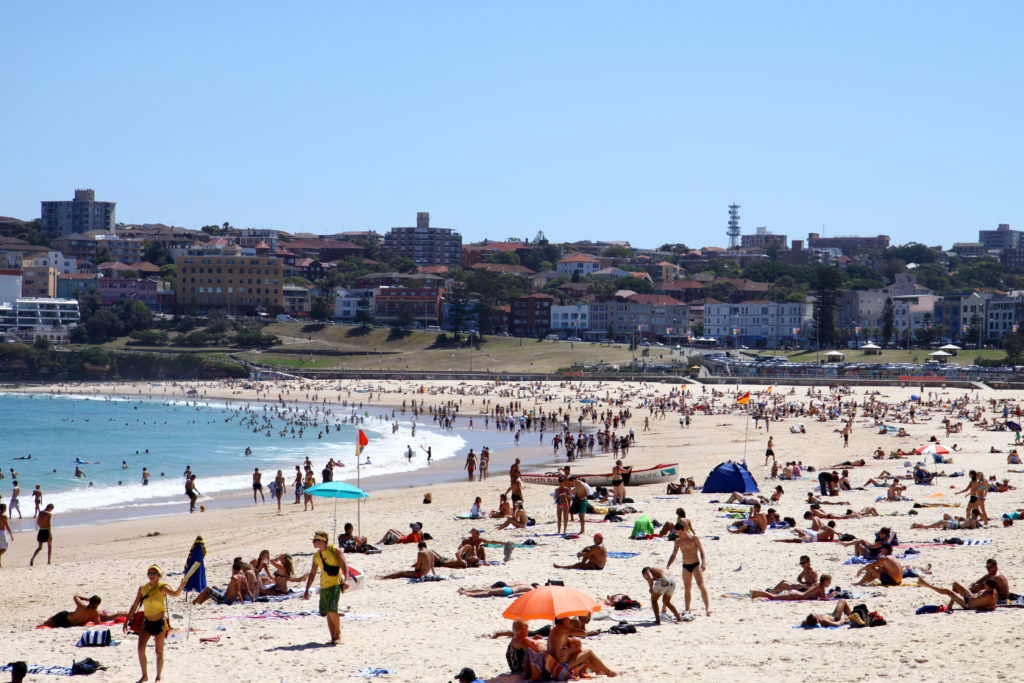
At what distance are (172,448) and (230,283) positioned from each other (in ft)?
252

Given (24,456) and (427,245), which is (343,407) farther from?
(427,245)

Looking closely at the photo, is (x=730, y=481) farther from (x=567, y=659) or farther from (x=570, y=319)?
(x=570, y=319)

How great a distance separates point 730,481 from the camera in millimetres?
19328

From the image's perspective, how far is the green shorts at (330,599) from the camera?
8.95 metres

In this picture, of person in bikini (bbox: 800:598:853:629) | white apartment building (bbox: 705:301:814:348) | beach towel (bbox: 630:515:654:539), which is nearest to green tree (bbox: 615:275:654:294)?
white apartment building (bbox: 705:301:814:348)

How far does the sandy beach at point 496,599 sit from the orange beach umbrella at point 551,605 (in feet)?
1.71

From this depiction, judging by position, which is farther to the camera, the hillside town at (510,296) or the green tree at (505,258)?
the green tree at (505,258)

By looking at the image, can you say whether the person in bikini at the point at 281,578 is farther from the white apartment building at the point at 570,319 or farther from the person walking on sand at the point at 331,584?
the white apartment building at the point at 570,319

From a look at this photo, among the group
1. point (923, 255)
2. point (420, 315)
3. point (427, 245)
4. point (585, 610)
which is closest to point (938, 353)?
point (420, 315)

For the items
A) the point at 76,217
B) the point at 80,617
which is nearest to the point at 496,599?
the point at 80,617

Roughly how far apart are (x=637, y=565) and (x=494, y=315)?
87437 mm

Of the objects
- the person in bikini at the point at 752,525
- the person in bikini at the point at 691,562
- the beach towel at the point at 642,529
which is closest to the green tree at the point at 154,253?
the beach towel at the point at 642,529

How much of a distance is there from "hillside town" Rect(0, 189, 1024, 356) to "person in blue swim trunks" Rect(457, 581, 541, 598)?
68.4 meters

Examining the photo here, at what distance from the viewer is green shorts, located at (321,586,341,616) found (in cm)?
895
